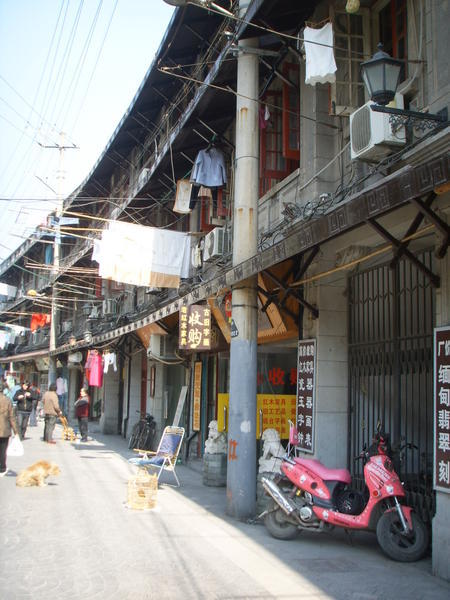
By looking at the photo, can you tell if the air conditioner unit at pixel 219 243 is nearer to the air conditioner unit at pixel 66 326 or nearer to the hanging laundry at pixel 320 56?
the hanging laundry at pixel 320 56

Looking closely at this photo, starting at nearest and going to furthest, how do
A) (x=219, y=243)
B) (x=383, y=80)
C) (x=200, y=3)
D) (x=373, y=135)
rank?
(x=383, y=80) → (x=373, y=135) → (x=200, y=3) → (x=219, y=243)

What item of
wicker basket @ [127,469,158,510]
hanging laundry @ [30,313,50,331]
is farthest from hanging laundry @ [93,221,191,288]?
hanging laundry @ [30,313,50,331]

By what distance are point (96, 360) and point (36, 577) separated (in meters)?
18.5

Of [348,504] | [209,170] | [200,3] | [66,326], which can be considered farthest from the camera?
[66,326]

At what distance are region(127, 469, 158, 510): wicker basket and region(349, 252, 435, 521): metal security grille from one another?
317cm

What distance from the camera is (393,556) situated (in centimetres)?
727

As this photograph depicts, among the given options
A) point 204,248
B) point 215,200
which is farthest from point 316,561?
point 215,200

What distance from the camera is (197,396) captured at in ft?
57.2

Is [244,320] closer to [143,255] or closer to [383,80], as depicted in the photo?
[383,80]

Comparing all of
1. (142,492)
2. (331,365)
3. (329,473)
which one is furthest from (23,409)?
(329,473)

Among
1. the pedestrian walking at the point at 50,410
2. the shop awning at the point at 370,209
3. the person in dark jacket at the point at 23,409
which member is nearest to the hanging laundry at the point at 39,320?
the person in dark jacket at the point at 23,409

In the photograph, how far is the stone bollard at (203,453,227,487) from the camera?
43.2 ft

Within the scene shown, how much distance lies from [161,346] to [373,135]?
1224cm

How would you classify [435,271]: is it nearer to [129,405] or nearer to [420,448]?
[420,448]
